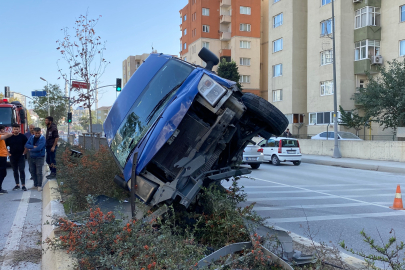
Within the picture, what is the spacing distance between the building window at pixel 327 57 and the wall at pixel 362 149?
33.6 ft

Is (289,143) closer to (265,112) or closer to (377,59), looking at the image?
(265,112)

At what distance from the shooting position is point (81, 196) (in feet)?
21.9

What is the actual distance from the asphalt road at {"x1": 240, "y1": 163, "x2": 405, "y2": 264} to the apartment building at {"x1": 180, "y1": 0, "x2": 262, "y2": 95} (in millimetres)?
39240

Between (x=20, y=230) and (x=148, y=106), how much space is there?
3207mm

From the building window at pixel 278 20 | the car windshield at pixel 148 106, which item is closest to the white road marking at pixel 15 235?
the car windshield at pixel 148 106

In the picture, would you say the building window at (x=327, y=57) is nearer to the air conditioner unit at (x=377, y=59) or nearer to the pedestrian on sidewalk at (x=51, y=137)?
the air conditioner unit at (x=377, y=59)

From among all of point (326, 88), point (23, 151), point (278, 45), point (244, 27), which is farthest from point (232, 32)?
point (23, 151)

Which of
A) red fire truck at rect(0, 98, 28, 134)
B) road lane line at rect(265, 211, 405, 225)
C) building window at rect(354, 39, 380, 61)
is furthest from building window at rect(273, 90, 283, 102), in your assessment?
road lane line at rect(265, 211, 405, 225)

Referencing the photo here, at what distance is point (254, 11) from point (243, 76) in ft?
32.2

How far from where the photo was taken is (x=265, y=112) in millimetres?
5668

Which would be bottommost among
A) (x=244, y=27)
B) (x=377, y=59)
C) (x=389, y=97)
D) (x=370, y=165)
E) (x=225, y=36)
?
(x=370, y=165)

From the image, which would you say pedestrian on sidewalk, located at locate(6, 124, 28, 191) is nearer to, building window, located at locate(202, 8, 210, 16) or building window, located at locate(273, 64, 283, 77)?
building window, located at locate(273, 64, 283, 77)

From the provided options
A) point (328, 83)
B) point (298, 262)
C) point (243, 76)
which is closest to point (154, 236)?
point (298, 262)

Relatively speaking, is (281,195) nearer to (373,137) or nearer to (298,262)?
(298,262)
